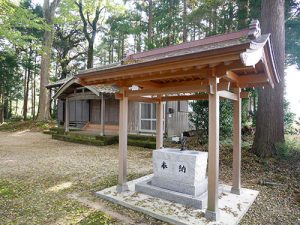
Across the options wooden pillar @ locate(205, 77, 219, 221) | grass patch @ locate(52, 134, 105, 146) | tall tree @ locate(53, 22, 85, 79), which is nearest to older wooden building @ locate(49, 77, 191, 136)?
grass patch @ locate(52, 134, 105, 146)

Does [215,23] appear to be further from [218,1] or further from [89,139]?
[89,139]

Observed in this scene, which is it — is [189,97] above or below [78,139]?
above

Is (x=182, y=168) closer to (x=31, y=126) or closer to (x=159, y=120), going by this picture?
(x=159, y=120)

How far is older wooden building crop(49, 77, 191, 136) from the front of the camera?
12102 millimetres

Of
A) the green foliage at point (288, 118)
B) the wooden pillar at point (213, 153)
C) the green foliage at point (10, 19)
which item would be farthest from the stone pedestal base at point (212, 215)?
the green foliage at point (10, 19)

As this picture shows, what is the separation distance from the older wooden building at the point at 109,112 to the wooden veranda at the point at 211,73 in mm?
6482

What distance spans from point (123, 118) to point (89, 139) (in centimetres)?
794

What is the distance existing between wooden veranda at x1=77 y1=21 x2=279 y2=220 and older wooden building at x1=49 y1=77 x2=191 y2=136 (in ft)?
21.3

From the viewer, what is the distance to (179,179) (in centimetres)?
427

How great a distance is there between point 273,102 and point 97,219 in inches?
236

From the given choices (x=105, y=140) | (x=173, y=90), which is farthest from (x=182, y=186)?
(x=105, y=140)

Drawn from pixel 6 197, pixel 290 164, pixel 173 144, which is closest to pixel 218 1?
pixel 173 144

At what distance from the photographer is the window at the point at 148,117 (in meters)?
12.2

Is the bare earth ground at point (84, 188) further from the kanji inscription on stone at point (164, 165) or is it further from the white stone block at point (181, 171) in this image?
the kanji inscription on stone at point (164, 165)
